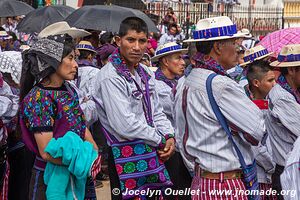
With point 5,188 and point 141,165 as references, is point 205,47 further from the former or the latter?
point 5,188

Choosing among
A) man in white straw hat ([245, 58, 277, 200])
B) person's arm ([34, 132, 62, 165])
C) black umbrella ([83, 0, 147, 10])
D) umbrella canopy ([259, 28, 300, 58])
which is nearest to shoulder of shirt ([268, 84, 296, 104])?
man in white straw hat ([245, 58, 277, 200])

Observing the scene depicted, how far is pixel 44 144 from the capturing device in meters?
4.75

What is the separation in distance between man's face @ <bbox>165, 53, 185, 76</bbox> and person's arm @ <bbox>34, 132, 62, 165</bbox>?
2860 millimetres

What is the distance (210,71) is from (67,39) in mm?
1173

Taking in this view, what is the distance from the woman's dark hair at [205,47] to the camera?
4.80 meters

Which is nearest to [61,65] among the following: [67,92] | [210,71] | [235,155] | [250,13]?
[67,92]

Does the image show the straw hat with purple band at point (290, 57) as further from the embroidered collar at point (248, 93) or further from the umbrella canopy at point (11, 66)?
the umbrella canopy at point (11, 66)

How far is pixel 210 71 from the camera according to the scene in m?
4.69

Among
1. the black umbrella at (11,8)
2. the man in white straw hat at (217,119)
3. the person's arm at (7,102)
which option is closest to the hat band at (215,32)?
the man in white straw hat at (217,119)

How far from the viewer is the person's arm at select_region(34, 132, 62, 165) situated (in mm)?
4742

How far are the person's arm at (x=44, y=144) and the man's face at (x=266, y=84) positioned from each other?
95.2 inches

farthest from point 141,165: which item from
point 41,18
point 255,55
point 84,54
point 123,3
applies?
point 123,3

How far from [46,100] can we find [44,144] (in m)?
0.32

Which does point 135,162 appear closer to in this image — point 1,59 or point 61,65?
point 61,65
